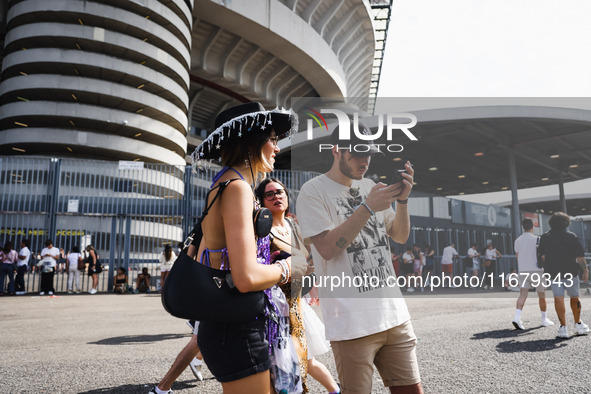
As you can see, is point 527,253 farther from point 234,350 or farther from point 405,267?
point 234,350

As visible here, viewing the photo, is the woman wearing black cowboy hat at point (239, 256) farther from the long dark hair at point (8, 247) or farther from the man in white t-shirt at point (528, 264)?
the long dark hair at point (8, 247)

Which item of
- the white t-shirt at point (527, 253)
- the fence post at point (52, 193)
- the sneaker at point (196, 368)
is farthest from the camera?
the fence post at point (52, 193)

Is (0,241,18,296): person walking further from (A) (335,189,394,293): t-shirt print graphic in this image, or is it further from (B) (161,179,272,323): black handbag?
(B) (161,179,272,323): black handbag

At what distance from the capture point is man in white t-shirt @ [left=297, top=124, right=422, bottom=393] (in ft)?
7.20

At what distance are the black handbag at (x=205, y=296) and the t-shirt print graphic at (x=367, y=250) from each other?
89 cm

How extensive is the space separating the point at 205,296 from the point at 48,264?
14.1 metres

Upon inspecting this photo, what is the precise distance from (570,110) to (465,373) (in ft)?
49.0

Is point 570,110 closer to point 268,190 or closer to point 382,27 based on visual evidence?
point 268,190

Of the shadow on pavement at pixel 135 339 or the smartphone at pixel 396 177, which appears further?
the shadow on pavement at pixel 135 339

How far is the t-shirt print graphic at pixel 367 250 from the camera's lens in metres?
2.29

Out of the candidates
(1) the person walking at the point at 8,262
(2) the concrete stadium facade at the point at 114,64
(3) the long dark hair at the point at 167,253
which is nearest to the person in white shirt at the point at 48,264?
(1) the person walking at the point at 8,262

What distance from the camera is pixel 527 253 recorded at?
7402mm

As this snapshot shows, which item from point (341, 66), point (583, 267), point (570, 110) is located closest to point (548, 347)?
point (583, 267)

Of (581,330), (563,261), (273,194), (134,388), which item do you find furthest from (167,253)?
(581,330)
